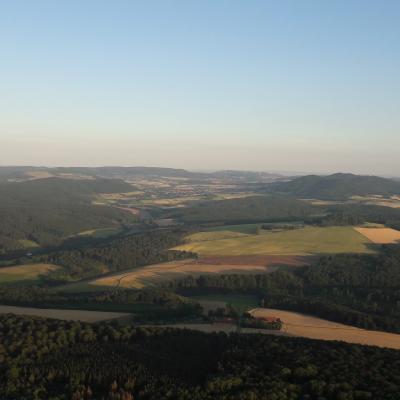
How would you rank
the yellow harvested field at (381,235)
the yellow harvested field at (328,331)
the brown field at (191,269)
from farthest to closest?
the yellow harvested field at (381,235) < the brown field at (191,269) < the yellow harvested field at (328,331)

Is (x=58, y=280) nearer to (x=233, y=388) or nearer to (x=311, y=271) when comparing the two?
(x=311, y=271)

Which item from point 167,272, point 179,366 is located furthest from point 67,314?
point 167,272

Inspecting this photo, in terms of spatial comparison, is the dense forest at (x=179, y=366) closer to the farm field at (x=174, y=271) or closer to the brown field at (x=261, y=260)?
the farm field at (x=174, y=271)

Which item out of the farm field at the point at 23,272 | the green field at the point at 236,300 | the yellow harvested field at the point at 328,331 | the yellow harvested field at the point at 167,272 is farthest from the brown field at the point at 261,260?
the yellow harvested field at the point at 328,331

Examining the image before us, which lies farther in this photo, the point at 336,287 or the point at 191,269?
the point at 191,269

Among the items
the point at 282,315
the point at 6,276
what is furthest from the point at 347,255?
the point at 6,276

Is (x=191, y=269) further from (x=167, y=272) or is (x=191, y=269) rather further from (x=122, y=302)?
(x=122, y=302)

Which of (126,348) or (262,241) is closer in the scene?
(126,348)
